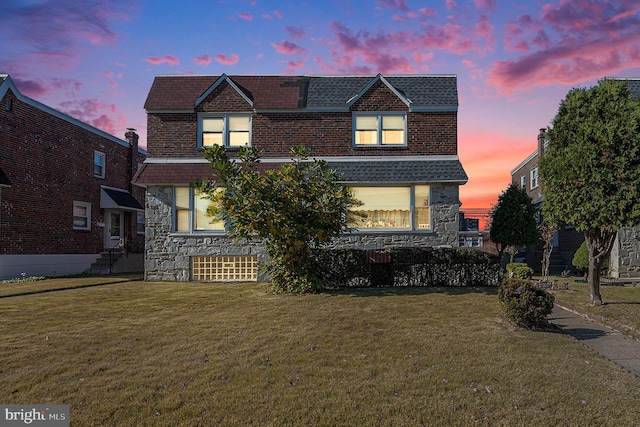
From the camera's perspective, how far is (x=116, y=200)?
82.1ft

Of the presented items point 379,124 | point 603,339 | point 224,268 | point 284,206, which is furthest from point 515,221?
point 224,268

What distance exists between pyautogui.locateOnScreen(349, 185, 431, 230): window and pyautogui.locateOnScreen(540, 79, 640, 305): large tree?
5691 millimetres

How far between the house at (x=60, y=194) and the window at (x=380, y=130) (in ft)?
48.9

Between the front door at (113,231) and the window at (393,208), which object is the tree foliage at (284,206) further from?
the front door at (113,231)

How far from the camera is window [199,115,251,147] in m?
17.8

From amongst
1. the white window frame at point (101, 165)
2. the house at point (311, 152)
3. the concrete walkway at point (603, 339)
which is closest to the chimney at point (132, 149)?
the white window frame at point (101, 165)

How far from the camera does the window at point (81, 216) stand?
23047mm

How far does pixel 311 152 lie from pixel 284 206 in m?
6.14

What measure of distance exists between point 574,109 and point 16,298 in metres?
16.7

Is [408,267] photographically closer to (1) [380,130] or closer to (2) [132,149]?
(1) [380,130]

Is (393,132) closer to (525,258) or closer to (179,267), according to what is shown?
(179,267)

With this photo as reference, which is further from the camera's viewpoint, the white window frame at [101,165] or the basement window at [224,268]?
the white window frame at [101,165]

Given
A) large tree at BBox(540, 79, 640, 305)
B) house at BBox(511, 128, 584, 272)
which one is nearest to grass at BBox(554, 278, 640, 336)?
large tree at BBox(540, 79, 640, 305)

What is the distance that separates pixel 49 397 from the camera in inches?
209
